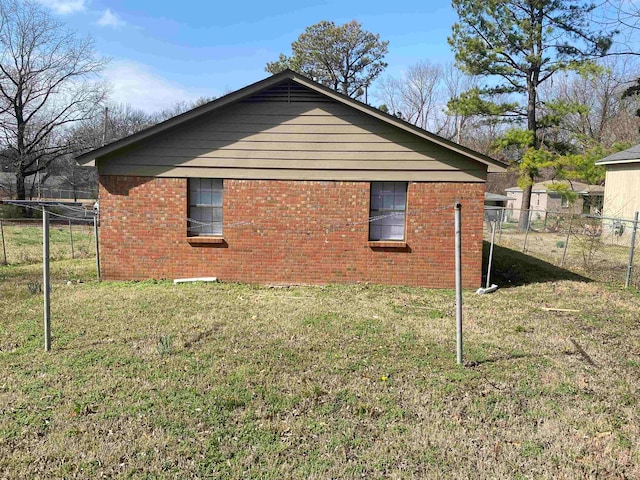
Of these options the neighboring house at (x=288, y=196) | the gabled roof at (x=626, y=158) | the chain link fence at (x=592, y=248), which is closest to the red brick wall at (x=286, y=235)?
the neighboring house at (x=288, y=196)

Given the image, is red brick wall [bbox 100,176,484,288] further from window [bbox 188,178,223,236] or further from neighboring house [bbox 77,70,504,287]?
window [bbox 188,178,223,236]

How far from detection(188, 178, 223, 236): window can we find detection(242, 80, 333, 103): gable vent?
6.34ft

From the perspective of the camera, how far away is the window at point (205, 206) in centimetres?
997

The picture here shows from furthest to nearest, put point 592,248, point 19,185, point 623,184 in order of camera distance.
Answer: point 19,185 → point 623,184 → point 592,248

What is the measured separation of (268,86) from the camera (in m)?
9.52

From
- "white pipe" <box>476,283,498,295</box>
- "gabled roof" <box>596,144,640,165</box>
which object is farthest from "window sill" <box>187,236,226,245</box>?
"gabled roof" <box>596,144,640,165</box>

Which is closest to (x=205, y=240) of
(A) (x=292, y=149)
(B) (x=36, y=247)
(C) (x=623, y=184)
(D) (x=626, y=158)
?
(A) (x=292, y=149)

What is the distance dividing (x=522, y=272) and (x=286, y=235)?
20.8ft

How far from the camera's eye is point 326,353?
5.74 m

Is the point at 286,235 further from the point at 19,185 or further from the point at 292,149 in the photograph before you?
the point at 19,185

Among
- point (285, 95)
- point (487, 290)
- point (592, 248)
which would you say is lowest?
point (487, 290)

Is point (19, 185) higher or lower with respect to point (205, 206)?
higher

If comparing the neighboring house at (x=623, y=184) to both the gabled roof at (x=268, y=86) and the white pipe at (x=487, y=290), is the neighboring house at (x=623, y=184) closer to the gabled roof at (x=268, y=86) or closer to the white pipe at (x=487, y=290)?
the white pipe at (x=487, y=290)

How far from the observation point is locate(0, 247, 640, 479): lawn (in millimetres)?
3490
